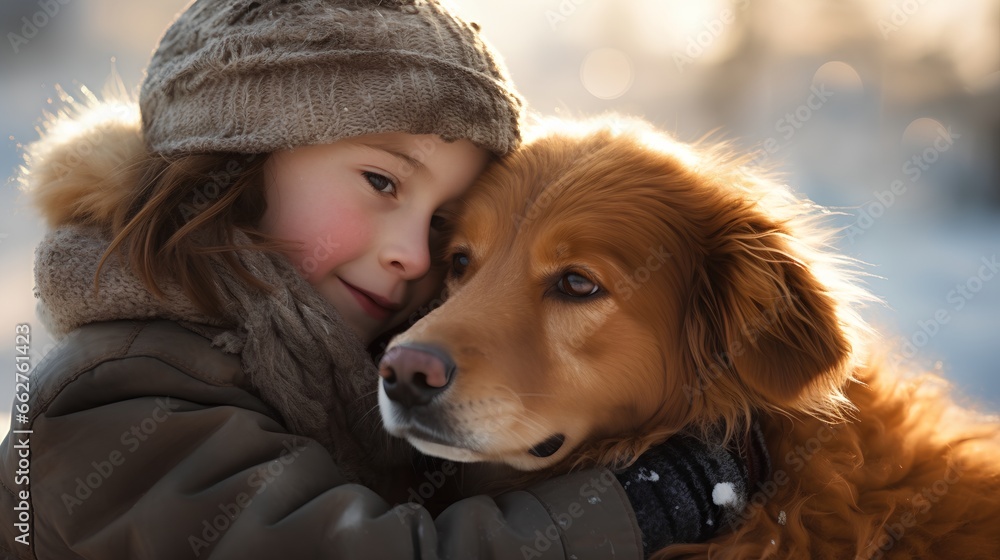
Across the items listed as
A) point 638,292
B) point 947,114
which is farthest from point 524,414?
point 947,114

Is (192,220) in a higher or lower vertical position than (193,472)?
higher

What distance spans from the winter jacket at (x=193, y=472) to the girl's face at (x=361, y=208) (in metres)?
0.30

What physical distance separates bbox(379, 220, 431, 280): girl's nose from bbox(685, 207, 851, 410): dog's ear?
31.7 inches

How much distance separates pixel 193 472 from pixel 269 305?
501mm

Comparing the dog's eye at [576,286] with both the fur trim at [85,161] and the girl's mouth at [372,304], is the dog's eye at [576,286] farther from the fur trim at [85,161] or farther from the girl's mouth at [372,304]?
the fur trim at [85,161]

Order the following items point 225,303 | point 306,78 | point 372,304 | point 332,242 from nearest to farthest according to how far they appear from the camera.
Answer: point 225,303 → point 306,78 → point 332,242 → point 372,304

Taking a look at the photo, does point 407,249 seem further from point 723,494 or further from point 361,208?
point 723,494

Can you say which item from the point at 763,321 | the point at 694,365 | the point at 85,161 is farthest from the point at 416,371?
the point at 85,161

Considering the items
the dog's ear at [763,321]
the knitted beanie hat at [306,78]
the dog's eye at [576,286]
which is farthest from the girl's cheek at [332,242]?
the dog's ear at [763,321]

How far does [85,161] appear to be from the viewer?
2.22 m

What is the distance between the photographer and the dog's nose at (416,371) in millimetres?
1844

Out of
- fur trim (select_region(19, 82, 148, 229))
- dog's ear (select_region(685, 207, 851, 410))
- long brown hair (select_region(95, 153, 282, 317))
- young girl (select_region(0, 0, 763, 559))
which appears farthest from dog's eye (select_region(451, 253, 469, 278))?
fur trim (select_region(19, 82, 148, 229))

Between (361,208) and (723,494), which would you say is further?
(361,208)

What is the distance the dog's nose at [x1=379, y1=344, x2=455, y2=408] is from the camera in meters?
1.84
